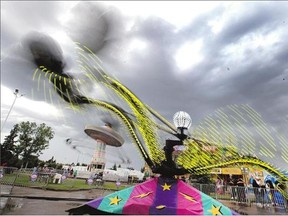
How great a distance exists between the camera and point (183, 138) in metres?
3.89

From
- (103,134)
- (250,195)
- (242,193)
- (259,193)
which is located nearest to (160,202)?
(259,193)

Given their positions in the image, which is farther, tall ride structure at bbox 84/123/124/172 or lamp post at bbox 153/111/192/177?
tall ride structure at bbox 84/123/124/172

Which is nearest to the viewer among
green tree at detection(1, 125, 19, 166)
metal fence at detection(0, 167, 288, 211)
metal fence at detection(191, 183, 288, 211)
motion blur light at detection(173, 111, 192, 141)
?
motion blur light at detection(173, 111, 192, 141)

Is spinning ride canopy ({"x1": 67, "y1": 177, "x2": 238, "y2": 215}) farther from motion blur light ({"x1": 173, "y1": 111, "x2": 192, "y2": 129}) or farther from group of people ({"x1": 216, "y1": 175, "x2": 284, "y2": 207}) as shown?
group of people ({"x1": 216, "y1": 175, "x2": 284, "y2": 207})

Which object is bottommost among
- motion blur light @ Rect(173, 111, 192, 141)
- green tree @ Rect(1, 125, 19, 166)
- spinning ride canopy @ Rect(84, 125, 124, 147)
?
motion blur light @ Rect(173, 111, 192, 141)

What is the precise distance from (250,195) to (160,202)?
13.0 m

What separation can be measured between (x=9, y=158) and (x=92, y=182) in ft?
86.4

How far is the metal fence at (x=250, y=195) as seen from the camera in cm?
1258

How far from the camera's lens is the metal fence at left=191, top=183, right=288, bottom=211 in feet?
41.3

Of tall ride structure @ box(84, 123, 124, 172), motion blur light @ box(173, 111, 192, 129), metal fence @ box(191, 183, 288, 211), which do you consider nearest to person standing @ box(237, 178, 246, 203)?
metal fence @ box(191, 183, 288, 211)

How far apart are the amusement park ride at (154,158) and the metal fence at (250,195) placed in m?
10.8

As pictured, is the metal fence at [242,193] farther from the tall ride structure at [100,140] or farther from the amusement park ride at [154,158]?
the tall ride structure at [100,140]

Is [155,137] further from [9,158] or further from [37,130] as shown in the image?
[37,130]

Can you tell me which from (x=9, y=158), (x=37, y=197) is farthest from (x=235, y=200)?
(x=9, y=158)
